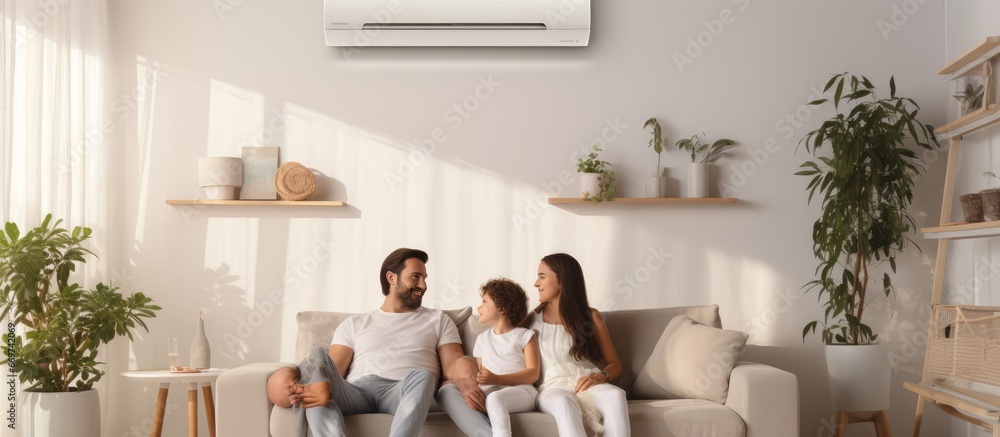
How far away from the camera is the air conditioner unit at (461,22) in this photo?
4.07m

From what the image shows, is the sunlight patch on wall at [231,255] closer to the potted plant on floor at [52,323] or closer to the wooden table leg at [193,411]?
the potted plant on floor at [52,323]

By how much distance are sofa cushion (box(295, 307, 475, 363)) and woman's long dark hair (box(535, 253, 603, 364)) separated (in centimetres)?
50

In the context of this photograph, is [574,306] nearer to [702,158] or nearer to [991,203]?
[702,158]

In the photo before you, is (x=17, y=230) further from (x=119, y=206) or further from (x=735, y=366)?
(x=735, y=366)

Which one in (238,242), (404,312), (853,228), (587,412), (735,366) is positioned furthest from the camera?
(238,242)

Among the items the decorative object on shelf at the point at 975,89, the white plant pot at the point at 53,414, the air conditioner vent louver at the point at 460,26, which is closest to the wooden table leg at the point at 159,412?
the white plant pot at the point at 53,414

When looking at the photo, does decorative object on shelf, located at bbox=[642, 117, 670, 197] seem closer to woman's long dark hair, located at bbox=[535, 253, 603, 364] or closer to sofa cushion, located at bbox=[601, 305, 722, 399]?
sofa cushion, located at bbox=[601, 305, 722, 399]

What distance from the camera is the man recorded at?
2959 mm

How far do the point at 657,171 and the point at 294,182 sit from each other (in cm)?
184

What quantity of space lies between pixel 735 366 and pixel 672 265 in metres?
0.99

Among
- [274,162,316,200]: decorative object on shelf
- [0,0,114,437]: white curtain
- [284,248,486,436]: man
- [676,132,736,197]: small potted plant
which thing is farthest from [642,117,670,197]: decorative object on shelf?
[0,0,114,437]: white curtain

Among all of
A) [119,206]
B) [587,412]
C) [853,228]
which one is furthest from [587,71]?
[119,206]

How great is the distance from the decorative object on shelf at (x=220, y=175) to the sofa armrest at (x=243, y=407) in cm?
134

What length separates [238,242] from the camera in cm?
419
